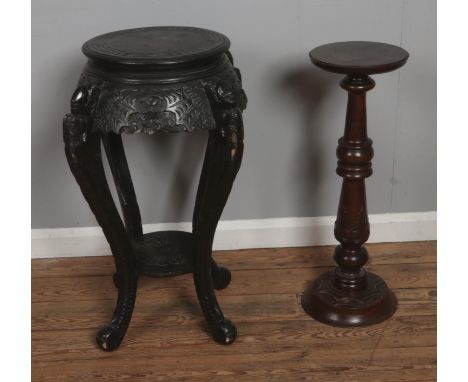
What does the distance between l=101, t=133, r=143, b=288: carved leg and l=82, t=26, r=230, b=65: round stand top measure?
37 cm

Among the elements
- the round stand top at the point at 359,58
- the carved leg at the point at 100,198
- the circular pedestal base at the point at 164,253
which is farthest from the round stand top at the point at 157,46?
the circular pedestal base at the point at 164,253

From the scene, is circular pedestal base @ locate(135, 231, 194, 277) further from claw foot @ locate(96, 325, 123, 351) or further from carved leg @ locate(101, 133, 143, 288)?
claw foot @ locate(96, 325, 123, 351)

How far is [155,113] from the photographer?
2.13 m

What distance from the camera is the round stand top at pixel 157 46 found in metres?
2.14

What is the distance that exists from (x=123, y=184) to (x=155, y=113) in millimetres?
616

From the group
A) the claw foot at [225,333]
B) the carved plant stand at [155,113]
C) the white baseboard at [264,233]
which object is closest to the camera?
the carved plant stand at [155,113]

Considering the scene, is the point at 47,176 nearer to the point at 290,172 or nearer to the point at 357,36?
the point at 290,172

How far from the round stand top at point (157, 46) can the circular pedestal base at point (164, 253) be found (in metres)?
0.70

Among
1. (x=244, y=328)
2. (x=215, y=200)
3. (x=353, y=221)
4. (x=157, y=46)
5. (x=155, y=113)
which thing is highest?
(x=157, y=46)

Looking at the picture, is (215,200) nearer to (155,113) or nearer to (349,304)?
(155,113)

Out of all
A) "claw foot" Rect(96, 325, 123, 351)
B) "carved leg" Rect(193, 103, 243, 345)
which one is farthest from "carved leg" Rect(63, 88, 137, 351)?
"carved leg" Rect(193, 103, 243, 345)

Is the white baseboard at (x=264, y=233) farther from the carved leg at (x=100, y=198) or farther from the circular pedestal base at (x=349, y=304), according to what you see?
the carved leg at (x=100, y=198)

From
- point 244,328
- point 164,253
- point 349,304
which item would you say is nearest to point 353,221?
point 349,304

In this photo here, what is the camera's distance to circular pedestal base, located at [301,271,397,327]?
2.53 meters
